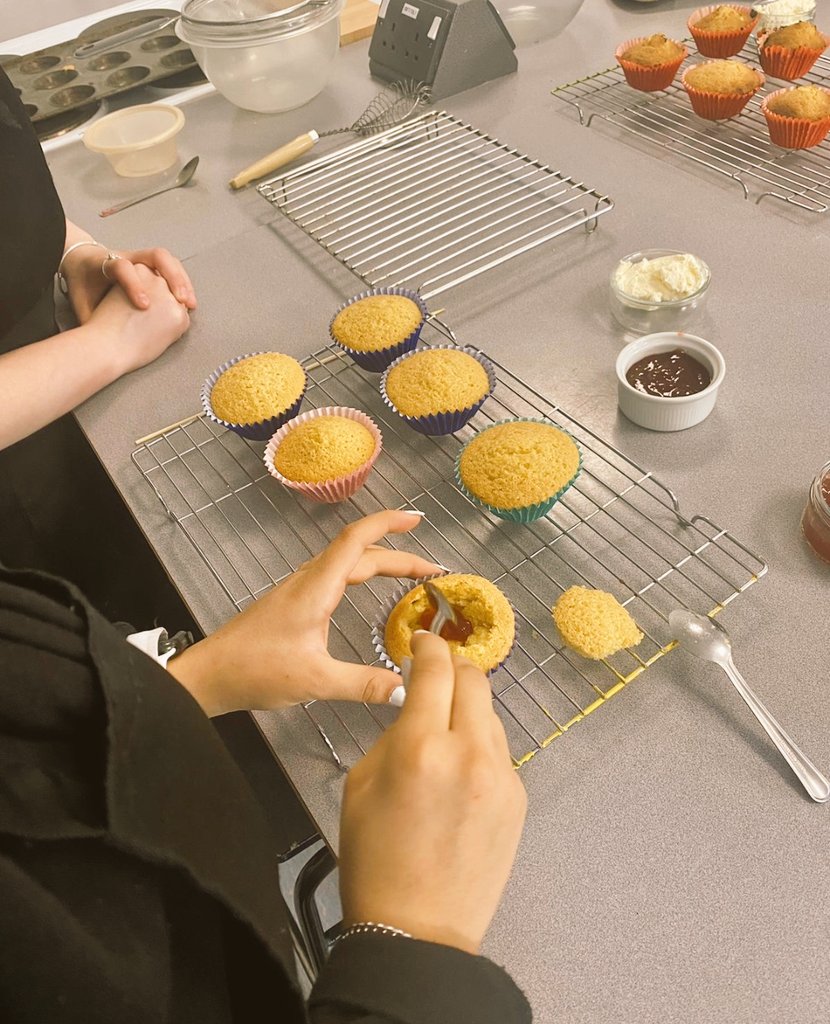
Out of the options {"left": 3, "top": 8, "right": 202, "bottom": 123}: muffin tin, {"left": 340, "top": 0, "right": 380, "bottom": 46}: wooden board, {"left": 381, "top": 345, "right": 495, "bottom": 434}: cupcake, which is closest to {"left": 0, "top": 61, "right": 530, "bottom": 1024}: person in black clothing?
{"left": 381, "top": 345, "right": 495, "bottom": 434}: cupcake

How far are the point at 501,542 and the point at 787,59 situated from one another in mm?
1399

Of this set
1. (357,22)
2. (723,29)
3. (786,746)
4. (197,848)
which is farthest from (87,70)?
(786,746)

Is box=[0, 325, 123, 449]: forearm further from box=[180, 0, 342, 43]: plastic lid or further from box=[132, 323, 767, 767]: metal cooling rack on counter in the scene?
box=[180, 0, 342, 43]: plastic lid

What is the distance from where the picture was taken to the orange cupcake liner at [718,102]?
1614 mm

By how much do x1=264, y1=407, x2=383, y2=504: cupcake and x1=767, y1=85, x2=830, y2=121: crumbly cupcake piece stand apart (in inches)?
43.2

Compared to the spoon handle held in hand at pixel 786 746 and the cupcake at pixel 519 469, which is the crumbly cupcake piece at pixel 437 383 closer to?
the cupcake at pixel 519 469

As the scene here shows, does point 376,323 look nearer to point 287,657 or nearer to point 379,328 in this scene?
point 379,328

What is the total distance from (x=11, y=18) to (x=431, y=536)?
10.2 ft

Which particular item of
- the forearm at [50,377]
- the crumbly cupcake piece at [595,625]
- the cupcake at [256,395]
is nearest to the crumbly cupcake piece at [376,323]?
the cupcake at [256,395]

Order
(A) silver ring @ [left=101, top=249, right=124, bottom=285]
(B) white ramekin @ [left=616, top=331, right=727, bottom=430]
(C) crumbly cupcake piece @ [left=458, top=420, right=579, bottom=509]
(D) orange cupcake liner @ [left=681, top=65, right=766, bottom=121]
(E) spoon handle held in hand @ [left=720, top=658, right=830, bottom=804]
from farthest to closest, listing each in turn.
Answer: (D) orange cupcake liner @ [left=681, top=65, right=766, bottom=121] → (A) silver ring @ [left=101, top=249, right=124, bottom=285] → (B) white ramekin @ [left=616, top=331, right=727, bottom=430] → (C) crumbly cupcake piece @ [left=458, top=420, right=579, bottom=509] → (E) spoon handle held in hand @ [left=720, top=658, right=830, bottom=804]

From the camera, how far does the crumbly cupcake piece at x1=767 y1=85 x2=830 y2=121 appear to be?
58.5 inches

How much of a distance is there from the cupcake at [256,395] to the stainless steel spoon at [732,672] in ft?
2.13

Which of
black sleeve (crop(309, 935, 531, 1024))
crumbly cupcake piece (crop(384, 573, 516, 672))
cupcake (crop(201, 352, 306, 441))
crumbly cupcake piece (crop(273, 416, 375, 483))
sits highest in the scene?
cupcake (crop(201, 352, 306, 441))

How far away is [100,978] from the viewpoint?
1.75ft
